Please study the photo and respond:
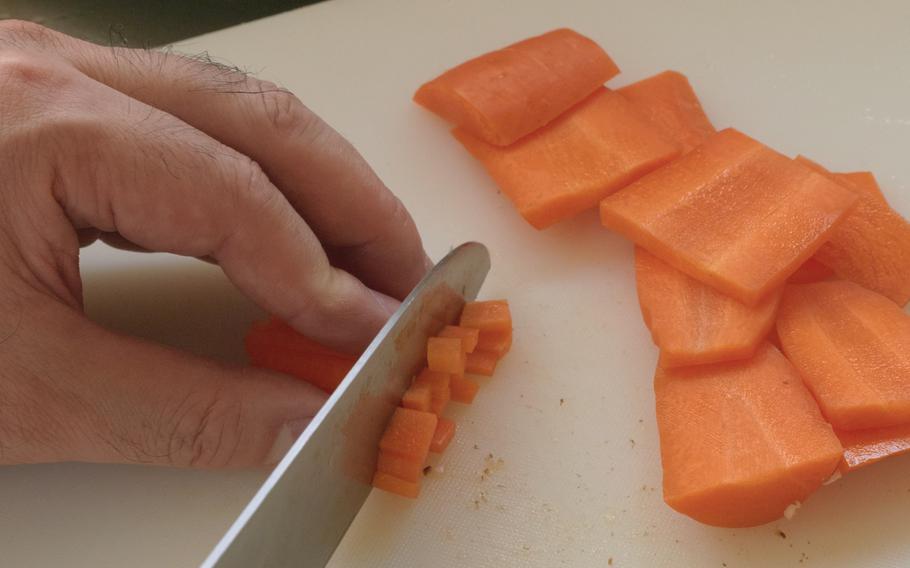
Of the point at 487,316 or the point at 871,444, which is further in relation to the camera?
the point at 487,316

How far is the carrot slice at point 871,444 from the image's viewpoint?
4.83 ft

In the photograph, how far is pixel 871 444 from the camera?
1.49 m

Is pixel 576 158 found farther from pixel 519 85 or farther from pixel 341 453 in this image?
pixel 341 453

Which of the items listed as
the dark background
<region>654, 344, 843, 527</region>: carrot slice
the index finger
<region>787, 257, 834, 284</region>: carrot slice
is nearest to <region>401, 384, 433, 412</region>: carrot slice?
the index finger

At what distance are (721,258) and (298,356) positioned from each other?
87cm

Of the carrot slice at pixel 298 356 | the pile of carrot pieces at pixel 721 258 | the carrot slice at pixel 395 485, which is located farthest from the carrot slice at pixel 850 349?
the carrot slice at pixel 298 356

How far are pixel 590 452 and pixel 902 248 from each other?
0.79 m

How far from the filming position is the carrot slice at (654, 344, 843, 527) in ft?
4.71

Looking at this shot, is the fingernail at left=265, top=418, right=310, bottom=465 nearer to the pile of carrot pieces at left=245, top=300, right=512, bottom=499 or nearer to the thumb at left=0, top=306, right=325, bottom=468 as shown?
the thumb at left=0, top=306, right=325, bottom=468

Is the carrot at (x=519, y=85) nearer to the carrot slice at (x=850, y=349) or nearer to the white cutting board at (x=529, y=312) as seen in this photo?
the white cutting board at (x=529, y=312)

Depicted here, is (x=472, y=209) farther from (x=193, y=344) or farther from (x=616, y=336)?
(x=193, y=344)

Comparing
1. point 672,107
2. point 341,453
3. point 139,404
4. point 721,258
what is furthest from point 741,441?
point 139,404

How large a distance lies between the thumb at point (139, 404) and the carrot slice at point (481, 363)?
0.34m

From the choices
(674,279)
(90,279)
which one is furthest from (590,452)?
(90,279)
